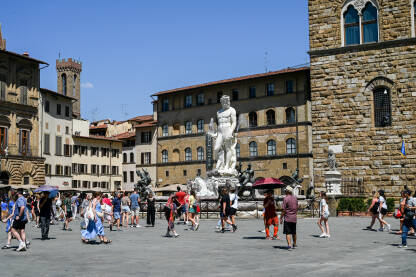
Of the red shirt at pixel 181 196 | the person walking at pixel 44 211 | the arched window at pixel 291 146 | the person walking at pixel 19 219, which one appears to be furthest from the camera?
the arched window at pixel 291 146

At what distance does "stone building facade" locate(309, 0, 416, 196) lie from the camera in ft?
81.7

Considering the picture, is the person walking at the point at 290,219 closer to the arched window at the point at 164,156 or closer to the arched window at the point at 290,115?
the arched window at the point at 290,115

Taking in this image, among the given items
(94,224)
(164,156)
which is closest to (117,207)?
(94,224)

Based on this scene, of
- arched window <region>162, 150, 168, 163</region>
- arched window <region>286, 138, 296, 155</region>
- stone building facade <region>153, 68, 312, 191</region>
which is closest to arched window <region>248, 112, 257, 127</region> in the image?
stone building facade <region>153, 68, 312, 191</region>

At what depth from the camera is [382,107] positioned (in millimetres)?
25547

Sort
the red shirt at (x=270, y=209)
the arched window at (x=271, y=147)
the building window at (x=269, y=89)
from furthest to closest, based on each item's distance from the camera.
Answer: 1. the building window at (x=269, y=89)
2. the arched window at (x=271, y=147)
3. the red shirt at (x=270, y=209)

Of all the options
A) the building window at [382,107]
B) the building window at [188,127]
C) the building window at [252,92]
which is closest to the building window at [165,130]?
the building window at [188,127]

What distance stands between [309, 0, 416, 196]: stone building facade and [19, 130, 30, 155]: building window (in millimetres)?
33014

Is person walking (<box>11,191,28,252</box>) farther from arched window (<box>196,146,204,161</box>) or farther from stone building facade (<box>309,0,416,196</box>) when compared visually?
arched window (<box>196,146,204,161</box>)

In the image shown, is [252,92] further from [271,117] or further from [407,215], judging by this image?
[407,215]

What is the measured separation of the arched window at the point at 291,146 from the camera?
52.9m

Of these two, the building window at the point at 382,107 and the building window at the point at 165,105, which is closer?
the building window at the point at 382,107

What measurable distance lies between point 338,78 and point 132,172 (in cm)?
4767

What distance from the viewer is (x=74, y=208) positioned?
29625mm
